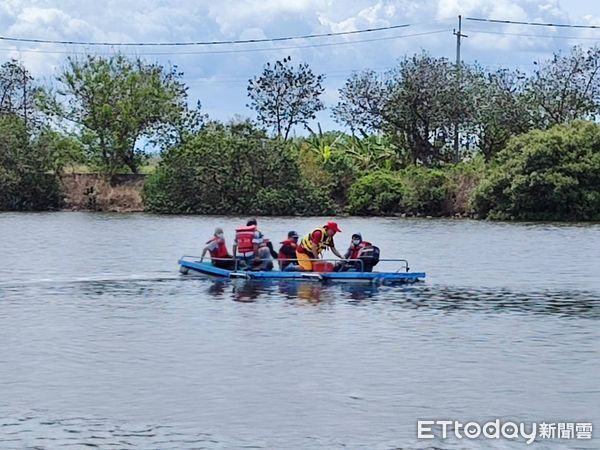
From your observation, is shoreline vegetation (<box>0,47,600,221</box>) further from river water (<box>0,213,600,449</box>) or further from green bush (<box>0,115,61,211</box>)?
river water (<box>0,213,600,449</box>)

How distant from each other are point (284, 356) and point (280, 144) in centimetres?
5310

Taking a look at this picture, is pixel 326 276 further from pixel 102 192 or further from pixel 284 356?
pixel 102 192

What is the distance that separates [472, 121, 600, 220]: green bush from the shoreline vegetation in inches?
142

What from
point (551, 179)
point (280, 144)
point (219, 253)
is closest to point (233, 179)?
point (280, 144)

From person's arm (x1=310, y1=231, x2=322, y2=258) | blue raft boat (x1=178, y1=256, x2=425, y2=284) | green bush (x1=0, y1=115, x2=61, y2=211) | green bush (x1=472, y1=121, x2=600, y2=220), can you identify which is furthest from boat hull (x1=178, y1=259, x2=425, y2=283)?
green bush (x1=0, y1=115, x2=61, y2=211)

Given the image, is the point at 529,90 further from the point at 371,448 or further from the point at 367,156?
the point at 371,448

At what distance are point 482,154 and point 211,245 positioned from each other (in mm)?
46894

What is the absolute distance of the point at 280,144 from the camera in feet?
236

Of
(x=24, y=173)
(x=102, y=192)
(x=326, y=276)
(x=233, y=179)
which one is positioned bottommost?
(x=326, y=276)

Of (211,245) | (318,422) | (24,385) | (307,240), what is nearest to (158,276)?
(211,245)

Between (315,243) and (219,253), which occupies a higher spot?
(315,243)

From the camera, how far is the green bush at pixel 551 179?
6225 centimetres

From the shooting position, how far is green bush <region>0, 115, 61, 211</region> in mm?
73750

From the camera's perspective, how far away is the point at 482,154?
75875mm
